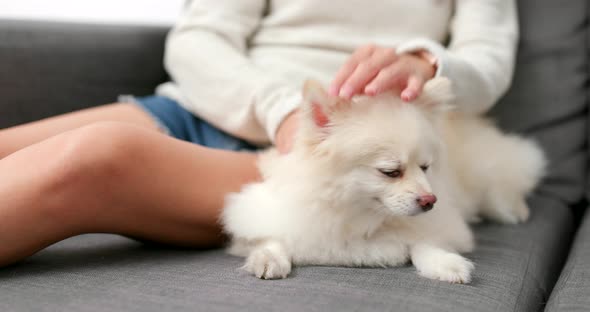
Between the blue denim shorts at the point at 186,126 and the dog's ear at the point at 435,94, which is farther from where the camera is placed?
the blue denim shorts at the point at 186,126

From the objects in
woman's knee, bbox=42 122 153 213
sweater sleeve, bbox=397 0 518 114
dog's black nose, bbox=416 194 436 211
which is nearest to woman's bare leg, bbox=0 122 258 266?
woman's knee, bbox=42 122 153 213

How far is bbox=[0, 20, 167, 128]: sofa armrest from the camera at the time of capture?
4.51 ft

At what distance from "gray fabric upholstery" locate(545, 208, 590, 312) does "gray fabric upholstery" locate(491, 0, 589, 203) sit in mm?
452

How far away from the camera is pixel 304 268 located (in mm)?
1011

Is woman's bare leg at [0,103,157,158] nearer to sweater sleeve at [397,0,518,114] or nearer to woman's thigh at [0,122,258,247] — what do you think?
woman's thigh at [0,122,258,247]

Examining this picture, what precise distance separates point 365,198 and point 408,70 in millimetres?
279

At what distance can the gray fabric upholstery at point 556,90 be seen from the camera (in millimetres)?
1579

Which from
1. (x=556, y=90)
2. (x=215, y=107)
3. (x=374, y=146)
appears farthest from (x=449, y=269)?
(x=556, y=90)

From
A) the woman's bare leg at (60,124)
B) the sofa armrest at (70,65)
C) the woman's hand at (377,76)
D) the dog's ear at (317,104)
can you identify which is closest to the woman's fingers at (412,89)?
the woman's hand at (377,76)

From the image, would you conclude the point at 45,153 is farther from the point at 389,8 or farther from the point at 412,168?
the point at 389,8

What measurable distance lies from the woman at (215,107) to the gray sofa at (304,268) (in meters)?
0.09

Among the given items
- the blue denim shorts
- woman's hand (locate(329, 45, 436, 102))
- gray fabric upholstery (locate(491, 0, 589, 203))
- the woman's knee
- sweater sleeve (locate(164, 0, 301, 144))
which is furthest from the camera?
gray fabric upholstery (locate(491, 0, 589, 203))

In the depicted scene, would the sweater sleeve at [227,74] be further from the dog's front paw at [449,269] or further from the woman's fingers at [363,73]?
the dog's front paw at [449,269]

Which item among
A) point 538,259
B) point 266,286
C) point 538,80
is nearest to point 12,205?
point 266,286
